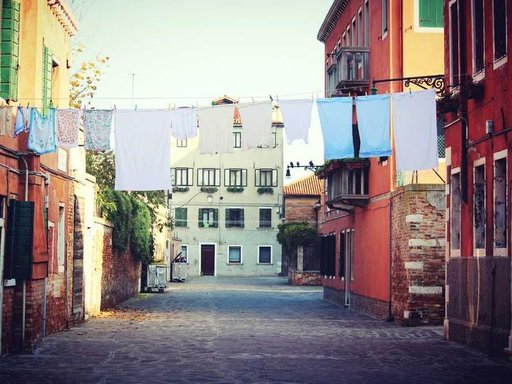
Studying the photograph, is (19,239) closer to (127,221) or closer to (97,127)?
(97,127)

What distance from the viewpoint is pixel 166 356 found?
49.6 ft

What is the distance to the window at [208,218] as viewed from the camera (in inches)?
2793

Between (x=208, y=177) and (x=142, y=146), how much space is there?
54.2 m

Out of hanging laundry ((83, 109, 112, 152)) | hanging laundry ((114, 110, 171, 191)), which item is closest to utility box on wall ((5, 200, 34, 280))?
hanging laundry ((83, 109, 112, 152))

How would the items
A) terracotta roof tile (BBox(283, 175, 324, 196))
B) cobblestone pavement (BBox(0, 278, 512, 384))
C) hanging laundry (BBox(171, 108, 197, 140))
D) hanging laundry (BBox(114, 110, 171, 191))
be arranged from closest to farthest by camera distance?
cobblestone pavement (BBox(0, 278, 512, 384)) < hanging laundry (BBox(171, 108, 197, 140)) < hanging laundry (BBox(114, 110, 171, 191)) < terracotta roof tile (BBox(283, 175, 324, 196))

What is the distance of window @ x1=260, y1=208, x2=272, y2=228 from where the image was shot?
233 feet

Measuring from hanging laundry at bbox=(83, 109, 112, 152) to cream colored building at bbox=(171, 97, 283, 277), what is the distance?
54.2 m

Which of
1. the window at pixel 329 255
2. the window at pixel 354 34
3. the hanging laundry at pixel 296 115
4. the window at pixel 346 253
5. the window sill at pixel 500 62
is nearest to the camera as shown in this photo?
the window sill at pixel 500 62

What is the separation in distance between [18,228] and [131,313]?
39.3 ft

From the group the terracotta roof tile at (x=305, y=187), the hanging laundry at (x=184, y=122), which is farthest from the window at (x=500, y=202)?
the terracotta roof tile at (x=305, y=187)

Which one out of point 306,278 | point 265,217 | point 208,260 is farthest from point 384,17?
point 208,260

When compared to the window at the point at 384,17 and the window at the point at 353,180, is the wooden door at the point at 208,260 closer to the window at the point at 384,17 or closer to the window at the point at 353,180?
the window at the point at 353,180

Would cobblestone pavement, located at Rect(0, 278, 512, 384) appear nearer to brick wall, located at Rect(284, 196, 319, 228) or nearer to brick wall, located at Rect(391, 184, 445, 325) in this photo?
brick wall, located at Rect(391, 184, 445, 325)

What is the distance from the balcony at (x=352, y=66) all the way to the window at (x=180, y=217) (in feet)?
146
